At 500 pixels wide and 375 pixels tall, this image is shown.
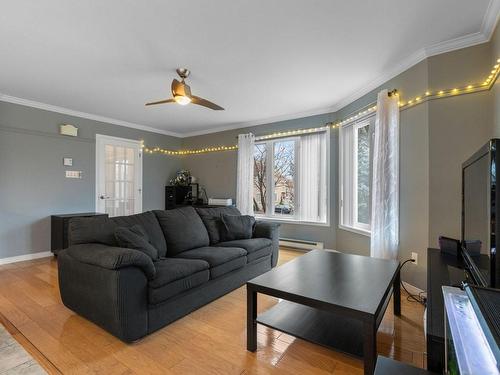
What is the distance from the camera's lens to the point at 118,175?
16.6ft

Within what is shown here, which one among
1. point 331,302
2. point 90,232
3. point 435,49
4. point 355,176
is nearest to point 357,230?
point 355,176

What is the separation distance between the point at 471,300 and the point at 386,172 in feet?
7.27

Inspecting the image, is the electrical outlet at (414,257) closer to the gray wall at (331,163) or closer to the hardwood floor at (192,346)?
the gray wall at (331,163)

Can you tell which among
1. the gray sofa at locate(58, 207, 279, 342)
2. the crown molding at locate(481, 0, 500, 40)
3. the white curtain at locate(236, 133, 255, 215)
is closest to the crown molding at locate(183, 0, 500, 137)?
the crown molding at locate(481, 0, 500, 40)

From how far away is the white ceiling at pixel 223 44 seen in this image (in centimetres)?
194

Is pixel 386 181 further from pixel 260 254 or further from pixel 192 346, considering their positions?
pixel 192 346

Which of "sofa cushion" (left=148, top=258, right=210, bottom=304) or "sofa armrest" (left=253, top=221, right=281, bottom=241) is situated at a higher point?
"sofa armrest" (left=253, top=221, right=281, bottom=241)

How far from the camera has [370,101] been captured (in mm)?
3400

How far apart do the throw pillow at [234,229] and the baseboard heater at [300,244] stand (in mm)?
1332

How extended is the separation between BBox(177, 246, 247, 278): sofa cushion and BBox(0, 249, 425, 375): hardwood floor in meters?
0.34

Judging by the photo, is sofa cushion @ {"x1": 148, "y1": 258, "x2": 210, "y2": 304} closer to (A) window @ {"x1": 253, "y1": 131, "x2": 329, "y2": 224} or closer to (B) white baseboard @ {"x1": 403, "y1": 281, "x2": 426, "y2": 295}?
(B) white baseboard @ {"x1": 403, "y1": 281, "x2": 426, "y2": 295}

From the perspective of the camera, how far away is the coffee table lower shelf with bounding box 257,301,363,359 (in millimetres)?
1641

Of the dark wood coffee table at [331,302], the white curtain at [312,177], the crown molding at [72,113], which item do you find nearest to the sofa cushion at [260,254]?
the dark wood coffee table at [331,302]

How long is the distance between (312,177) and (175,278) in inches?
120
